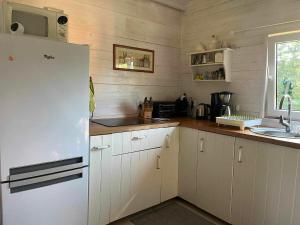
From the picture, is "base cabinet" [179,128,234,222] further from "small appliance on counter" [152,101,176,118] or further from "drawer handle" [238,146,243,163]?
"small appliance on counter" [152,101,176,118]

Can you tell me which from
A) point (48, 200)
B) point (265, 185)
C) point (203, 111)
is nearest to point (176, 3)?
point (203, 111)

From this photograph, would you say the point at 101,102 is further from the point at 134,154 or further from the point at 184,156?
the point at 184,156

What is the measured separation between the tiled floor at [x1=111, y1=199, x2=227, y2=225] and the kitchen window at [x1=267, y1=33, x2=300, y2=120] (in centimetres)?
121

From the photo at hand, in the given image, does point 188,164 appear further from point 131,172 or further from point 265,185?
point 265,185

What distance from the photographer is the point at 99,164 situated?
6.29 ft

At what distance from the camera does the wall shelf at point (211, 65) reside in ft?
8.48

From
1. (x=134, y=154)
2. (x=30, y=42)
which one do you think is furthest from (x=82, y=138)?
(x=30, y=42)

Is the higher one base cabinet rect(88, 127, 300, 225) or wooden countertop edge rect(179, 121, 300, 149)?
wooden countertop edge rect(179, 121, 300, 149)

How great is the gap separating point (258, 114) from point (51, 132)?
1965mm

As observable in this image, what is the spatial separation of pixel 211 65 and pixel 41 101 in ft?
6.53

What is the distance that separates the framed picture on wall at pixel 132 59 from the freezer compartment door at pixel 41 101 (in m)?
0.92

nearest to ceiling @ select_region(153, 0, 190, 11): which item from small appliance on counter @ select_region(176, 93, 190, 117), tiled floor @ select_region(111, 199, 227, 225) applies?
small appliance on counter @ select_region(176, 93, 190, 117)

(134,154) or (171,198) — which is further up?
(134,154)

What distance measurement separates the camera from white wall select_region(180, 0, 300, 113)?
89.8 inches
